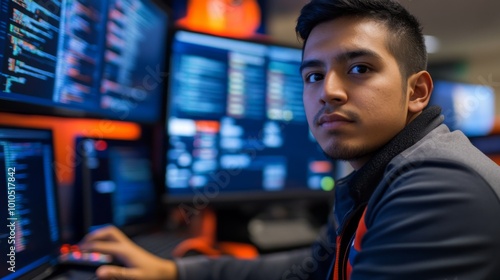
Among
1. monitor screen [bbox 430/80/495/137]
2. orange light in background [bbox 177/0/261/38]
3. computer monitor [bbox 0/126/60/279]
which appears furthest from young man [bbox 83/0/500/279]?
monitor screen [bbox 430/80/495/137]

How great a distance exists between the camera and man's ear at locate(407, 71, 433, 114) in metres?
0.82

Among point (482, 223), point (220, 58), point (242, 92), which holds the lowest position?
point (482, 223)

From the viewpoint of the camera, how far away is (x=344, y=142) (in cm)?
75

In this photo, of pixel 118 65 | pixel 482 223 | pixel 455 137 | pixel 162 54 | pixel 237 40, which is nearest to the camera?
pixel 482 223

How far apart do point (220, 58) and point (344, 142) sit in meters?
0.75

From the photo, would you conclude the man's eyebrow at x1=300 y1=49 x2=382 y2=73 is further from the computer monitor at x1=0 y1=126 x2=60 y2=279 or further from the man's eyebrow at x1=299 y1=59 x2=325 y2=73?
the computer monitor at x1=0 y1=126 x2=60 y2=279

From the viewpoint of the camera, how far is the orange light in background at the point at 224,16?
1684 millimetres

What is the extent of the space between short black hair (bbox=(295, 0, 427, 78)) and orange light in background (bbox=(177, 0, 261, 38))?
80cm

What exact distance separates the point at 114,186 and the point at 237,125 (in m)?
0.50

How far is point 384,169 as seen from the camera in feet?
2.38

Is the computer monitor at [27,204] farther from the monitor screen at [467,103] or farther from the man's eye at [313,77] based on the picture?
the monitor screen at [467,103]

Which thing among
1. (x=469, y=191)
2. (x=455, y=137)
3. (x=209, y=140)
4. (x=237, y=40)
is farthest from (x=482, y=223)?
(x=237, y=40)

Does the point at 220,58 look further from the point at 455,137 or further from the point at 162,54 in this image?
the point at 455,137

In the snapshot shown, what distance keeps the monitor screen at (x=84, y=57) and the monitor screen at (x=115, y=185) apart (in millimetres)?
96
